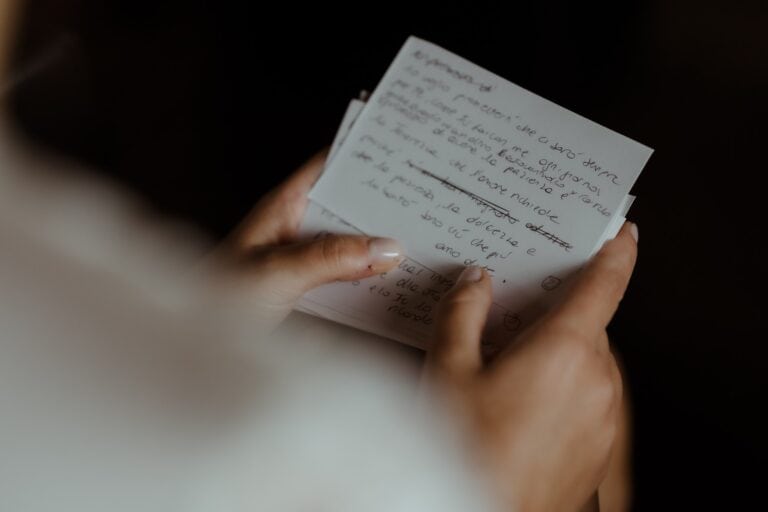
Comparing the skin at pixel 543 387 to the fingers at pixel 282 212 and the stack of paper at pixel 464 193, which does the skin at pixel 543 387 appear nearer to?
the stack of paper at pixel 464 193

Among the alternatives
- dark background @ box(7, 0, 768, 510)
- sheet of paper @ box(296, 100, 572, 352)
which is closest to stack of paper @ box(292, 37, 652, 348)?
sheet of paper @ box(296, 100, 572, 352)

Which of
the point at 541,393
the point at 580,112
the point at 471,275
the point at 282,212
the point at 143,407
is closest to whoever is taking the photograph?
the point at 143,407

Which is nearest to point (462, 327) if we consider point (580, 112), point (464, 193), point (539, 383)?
point (539, 383)

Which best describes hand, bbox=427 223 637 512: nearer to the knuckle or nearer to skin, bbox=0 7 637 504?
skin, bbox=0 7 637 504

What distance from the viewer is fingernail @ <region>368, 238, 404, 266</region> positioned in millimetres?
642

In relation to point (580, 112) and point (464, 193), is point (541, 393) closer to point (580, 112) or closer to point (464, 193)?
point (464, 193)

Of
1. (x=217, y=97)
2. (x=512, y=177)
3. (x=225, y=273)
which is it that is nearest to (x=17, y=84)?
(x=217, y=97)

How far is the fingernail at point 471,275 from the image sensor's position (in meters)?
0.58

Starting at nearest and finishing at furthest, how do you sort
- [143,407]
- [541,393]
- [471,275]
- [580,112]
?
[143,407] → [541,393] → [471,275] → [580,112]

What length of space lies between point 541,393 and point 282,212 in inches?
13.3

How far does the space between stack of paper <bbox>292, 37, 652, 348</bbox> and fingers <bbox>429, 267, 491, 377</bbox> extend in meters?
0.06

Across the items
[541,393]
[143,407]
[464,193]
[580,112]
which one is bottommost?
[143,407]

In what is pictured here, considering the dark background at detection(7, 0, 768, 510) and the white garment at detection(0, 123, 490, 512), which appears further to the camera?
the dark background at detection(7, 0, 768, 510)

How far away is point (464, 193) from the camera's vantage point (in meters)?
0.66
